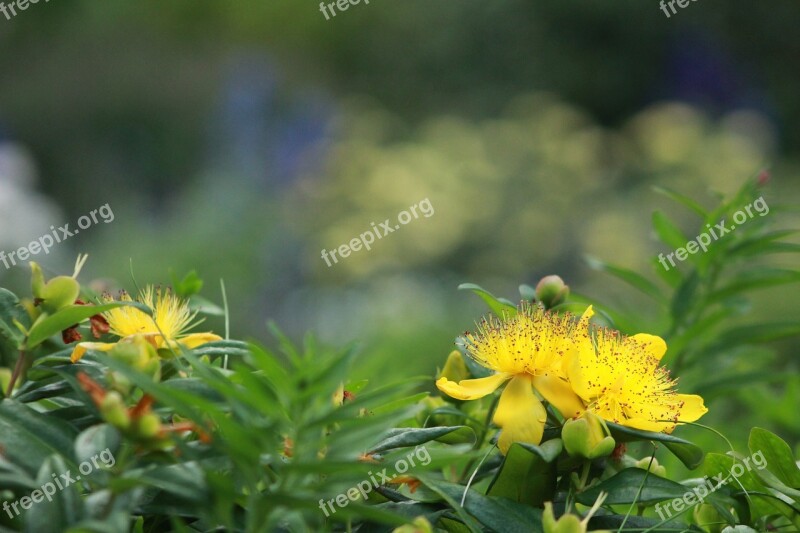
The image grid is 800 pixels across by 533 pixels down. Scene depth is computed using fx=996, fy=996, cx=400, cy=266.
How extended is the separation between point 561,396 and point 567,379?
1 cm

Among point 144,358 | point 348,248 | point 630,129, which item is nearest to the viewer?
point 144,358

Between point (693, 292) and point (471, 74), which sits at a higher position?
point (471, 74)

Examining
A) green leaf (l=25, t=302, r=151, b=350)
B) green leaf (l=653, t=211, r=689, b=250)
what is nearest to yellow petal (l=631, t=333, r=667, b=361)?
green leaf (l=25, t=302, r=151, b=350)

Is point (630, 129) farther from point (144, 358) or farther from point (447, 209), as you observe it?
point (144, 358)

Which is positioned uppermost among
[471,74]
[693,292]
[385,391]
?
[471,74]

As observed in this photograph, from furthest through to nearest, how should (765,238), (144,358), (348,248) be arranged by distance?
1. (348,248)
2. (765,238)
3. (144,358)

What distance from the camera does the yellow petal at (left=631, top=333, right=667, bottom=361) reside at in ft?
2.39

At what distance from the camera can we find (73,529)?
46cm

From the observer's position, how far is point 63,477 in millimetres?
538

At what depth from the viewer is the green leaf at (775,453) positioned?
27.5 inches

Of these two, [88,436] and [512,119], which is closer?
[88,436]

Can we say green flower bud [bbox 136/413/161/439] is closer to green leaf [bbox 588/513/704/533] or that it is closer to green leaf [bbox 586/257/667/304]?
green leaf [bbox 588/513/704/533]

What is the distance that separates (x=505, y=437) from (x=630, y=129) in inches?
211

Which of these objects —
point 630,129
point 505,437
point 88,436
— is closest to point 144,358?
point 88,436
